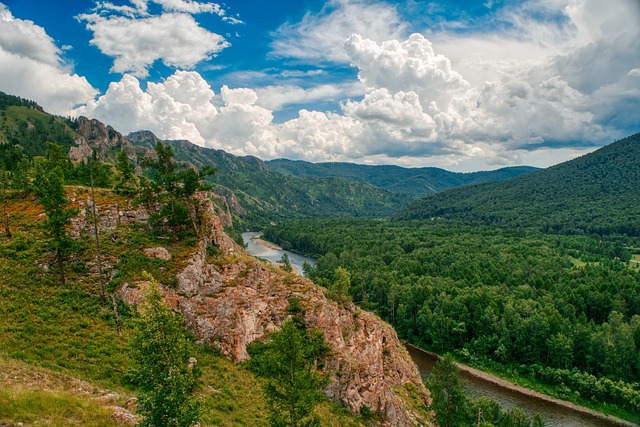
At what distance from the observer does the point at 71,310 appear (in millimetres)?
33750

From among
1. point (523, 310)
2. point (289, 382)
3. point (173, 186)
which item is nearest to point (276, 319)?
point (289, 382)

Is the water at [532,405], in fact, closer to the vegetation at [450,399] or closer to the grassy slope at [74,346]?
the vegetation at [450,399]

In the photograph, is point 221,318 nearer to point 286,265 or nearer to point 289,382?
point 289,382

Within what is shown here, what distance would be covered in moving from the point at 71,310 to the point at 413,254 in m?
146

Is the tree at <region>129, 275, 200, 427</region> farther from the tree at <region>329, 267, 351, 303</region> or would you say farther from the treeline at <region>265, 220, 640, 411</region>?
the treeline at <region>265, 220, 640, 411</region>

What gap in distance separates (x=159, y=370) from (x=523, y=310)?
97494 mm

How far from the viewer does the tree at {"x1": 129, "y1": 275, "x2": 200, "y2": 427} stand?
18359 millimetres

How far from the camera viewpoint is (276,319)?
149 feet

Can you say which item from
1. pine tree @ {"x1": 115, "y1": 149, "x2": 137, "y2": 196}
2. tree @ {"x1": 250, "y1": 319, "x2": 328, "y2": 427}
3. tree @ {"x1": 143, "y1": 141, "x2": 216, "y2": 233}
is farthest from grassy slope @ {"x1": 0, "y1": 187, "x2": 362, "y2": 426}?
pine tree @ {"x1": 115, "y1": 149, "x2": 137, "y2": 196}

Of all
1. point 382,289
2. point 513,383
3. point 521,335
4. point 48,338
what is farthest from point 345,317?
point 382,289

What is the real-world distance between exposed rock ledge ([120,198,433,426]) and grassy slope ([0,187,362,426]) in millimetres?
2259

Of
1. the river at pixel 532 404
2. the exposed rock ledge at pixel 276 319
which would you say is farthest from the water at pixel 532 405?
the exposed rock ledge at pixel 276 319

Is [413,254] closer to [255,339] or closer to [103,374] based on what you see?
[255,339]

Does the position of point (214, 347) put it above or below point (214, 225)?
below
